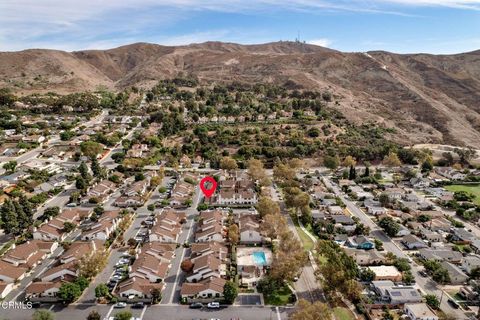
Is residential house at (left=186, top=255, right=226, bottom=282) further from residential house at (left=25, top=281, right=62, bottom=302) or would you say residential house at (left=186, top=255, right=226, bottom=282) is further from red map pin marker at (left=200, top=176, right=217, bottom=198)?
red map pin marker at (left=200, top=176, right=217, bottom=198)

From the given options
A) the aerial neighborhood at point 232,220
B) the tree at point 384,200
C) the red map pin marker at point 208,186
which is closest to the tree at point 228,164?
the aerial neighborhood at point 232,220

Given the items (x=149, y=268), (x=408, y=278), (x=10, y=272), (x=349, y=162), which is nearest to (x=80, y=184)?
(x=10, y=272)

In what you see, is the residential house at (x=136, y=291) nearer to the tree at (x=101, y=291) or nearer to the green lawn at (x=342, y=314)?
the tree at (x=101, y=291)

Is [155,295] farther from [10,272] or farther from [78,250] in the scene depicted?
[10,272]

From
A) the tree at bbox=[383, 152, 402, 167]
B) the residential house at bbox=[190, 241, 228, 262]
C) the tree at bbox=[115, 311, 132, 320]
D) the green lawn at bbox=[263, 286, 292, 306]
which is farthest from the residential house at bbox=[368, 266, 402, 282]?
the tree at bbox=[383, 152, 402, 167]

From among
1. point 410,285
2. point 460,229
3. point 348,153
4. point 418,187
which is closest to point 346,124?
point 348,153

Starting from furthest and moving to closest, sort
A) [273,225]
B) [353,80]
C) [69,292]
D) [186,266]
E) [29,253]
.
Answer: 1. [353,80]
2. [273,225]
3. [29,253]
4. [186,266]
5. [69,292]

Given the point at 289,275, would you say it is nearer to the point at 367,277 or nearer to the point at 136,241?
the point at 367,277

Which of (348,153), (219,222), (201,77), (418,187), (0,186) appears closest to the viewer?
(219,222)

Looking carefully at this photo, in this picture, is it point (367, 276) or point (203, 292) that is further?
point (367, 276)
